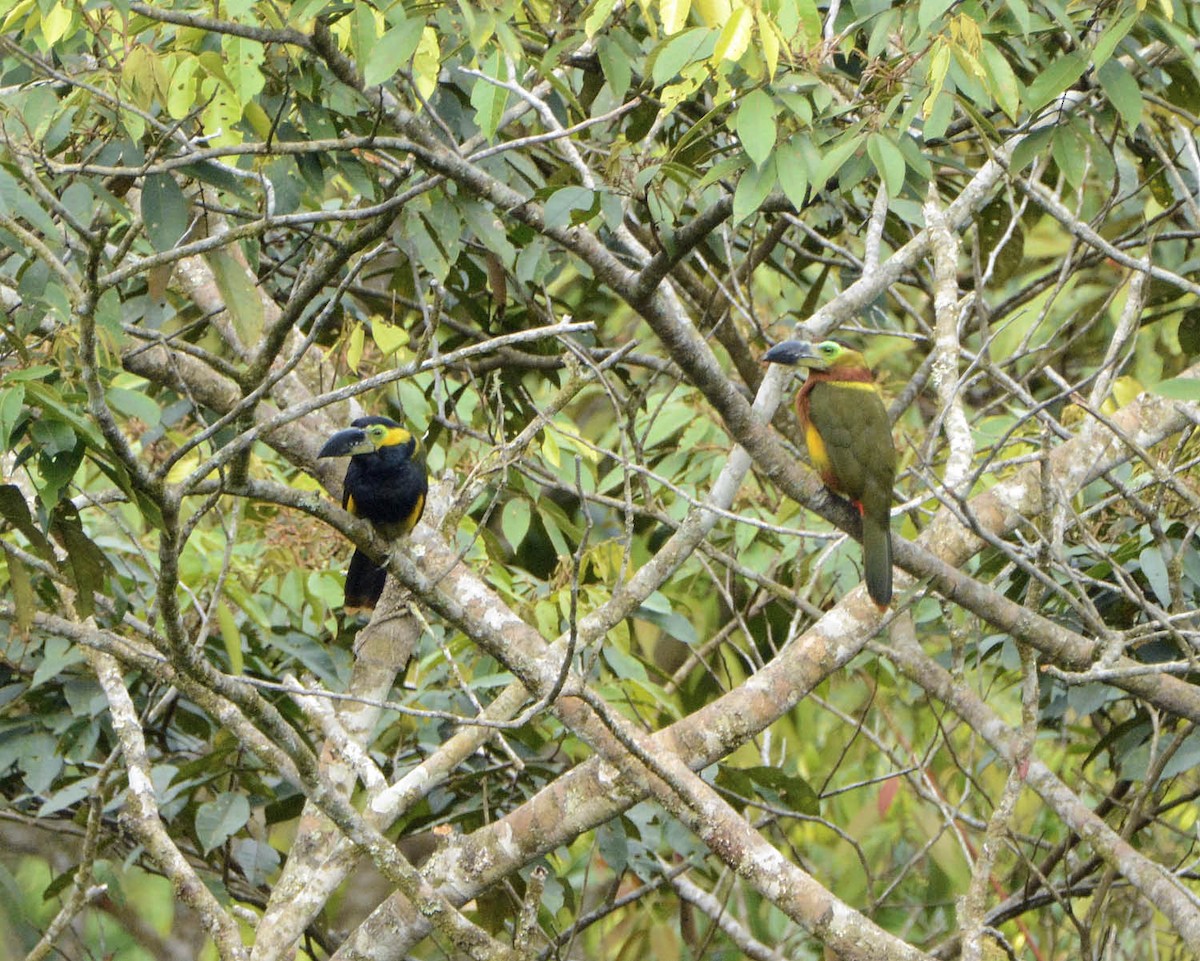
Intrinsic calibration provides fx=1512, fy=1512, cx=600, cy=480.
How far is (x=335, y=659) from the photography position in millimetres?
4535

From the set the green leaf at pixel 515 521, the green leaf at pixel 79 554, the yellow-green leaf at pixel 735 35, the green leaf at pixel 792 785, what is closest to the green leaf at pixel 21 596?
the green leaf at pixel 79 554

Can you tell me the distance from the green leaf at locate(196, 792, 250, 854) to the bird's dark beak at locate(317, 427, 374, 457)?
0.92m

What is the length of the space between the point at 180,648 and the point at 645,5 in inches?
62.4

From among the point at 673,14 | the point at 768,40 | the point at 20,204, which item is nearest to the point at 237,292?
the point at 20,204

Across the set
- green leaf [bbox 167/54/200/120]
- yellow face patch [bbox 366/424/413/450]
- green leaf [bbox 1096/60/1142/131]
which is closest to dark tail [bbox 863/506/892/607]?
green leaf [bbox 1096/60/1142/131]

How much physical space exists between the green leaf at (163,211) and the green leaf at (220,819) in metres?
1.52

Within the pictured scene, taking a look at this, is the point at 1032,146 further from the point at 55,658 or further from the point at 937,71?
the point at 55,658

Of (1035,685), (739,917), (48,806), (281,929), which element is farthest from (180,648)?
(739,917)

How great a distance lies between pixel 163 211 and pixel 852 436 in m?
2.11

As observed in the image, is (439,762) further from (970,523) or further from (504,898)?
(970,523)

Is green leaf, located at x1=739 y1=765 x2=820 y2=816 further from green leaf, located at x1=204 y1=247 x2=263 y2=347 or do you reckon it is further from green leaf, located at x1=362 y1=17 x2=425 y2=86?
green leaf, located at x1=362 y1=17 x2=425 y2=86

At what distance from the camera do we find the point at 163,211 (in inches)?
119

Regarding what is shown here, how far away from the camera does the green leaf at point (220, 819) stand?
149 inches

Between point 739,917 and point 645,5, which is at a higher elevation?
point 645,5
